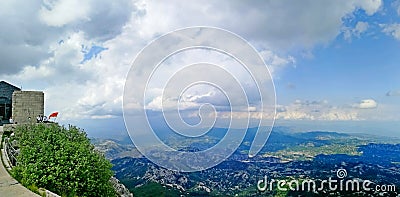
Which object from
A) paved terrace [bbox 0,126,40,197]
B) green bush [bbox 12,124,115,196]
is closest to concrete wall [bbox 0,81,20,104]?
green bush [bbox 12,124,115,196]

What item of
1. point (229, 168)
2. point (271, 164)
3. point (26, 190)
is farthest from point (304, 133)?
point (26, 190)

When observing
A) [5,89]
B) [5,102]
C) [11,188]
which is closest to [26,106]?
[5,102]

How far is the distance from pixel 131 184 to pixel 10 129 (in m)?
38.3

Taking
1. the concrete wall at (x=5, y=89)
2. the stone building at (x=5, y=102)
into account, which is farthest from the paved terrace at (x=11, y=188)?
the concrete wall at (x=5, y=89)

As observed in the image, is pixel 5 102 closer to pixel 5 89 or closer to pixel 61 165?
pixel 5 89

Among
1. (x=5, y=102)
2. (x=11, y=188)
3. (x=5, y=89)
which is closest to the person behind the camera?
(x=11, y=188)

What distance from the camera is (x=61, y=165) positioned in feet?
43.8

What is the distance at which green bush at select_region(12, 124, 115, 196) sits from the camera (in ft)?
42.2

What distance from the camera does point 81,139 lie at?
16.5 metres

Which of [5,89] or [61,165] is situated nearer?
[61,165]

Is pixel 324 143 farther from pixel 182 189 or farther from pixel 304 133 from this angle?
pixel 182 189

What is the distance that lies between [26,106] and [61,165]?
36.8 feet

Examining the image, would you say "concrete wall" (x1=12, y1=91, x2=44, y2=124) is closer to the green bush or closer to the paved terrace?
the green bush

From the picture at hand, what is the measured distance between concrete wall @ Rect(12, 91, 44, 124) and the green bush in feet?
23.1
